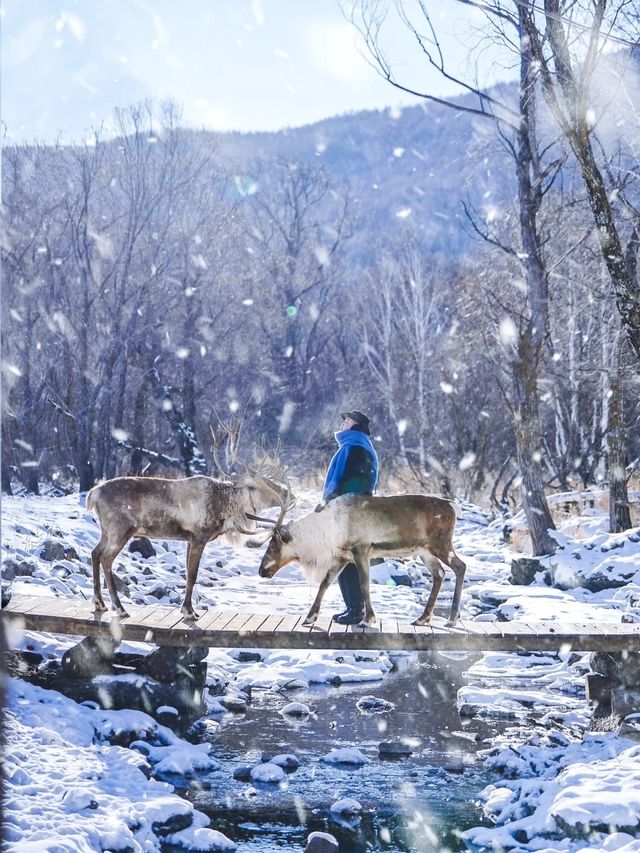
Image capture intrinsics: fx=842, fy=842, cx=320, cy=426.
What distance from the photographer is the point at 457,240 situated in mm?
110062

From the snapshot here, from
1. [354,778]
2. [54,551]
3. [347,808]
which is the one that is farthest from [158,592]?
[347,808]

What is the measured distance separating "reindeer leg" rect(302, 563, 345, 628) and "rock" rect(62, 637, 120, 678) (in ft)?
5.74

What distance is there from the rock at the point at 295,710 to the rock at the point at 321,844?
2724 millimetres

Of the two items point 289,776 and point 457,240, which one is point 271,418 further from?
point 457,240

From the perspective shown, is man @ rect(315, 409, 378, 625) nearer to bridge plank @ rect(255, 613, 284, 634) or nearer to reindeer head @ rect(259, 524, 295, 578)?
reindeer head @ rect(259, 524, 295, 578)

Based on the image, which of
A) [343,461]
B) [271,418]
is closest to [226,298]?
[271,418]

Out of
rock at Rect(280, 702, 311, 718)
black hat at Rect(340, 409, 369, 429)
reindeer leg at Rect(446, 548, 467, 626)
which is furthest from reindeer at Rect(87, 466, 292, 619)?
reindeer leg at Rect(446, 548, 467, 626)

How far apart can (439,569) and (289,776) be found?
2436 mm

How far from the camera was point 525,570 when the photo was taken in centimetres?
1459

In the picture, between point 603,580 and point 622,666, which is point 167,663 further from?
point 603,580

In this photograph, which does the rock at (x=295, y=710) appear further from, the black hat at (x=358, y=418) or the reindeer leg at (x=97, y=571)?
the black hat at (x=358, y=418)

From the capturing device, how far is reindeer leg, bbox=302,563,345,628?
25.7 feet

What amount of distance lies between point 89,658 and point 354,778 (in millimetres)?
2577

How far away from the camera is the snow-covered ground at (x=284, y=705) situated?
535 cm
